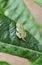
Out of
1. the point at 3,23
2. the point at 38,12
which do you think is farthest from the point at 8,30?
the point at 38,12

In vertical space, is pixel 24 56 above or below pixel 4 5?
below

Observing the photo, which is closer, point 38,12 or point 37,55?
point 37,55

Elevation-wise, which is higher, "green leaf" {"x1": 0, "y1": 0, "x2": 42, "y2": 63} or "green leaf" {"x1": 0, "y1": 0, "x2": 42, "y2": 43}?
"green leaf" {"x1": 0, "y1": 0, "x2": 42, "y2": 43}

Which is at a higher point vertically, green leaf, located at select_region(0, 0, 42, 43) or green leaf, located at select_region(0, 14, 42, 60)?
green leaf, located at select_region(0, 0, 42, 43)

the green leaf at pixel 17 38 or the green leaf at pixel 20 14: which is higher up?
the green leaf at pixel 20 14

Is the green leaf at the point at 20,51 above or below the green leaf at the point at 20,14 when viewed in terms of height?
below

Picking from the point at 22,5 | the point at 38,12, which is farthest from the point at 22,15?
the point at 38,12

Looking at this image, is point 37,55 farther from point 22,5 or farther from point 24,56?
point 22,5

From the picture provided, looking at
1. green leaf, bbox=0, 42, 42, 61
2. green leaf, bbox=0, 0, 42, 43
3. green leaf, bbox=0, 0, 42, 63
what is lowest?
green leaf, bbox=0, 42, 42, 61

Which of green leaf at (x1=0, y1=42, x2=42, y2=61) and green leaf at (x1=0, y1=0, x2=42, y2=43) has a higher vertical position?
green leaf at (x1=0, y1=0, x2=42, y2=43)

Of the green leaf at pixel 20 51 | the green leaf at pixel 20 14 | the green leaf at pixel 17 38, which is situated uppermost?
the green leaf at pixel 20 14
